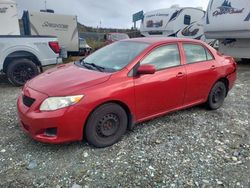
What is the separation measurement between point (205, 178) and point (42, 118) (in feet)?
7.00

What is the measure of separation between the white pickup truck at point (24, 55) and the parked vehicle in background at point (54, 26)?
518cm

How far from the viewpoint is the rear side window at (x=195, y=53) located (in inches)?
185

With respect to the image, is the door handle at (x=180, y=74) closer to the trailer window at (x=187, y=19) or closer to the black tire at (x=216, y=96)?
the black tire at (x=216, y=96)

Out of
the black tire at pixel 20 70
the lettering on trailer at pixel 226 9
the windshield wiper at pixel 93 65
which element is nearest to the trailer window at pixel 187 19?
the lettering on trailer at pixel 226 9

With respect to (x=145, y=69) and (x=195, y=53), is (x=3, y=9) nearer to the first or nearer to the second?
(x=195, y=53)

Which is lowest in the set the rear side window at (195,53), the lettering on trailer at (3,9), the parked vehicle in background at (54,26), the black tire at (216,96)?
the black tire at (216,96)

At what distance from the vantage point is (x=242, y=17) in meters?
9.30

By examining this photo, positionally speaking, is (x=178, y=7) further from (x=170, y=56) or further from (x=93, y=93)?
(x=93, y=93)

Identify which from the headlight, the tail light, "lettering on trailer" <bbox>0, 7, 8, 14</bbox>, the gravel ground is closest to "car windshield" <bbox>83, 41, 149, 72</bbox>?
the headlight

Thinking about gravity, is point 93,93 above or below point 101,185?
above

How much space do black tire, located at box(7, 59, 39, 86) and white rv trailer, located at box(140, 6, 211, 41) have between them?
363 inches

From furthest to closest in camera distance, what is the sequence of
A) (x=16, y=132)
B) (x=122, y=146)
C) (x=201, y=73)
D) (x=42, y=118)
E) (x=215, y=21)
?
(x=215, y=21), (x=201, y=73), (x=16, y=132), (x=122, y=146), (x=42, y=118)

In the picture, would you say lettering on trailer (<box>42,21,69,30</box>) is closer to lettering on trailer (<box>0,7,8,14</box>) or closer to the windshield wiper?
lettering on trailer (<box>0,7,8,14</box>)

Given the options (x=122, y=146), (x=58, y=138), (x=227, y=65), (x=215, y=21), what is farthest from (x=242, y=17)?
(x=58, y=138)
